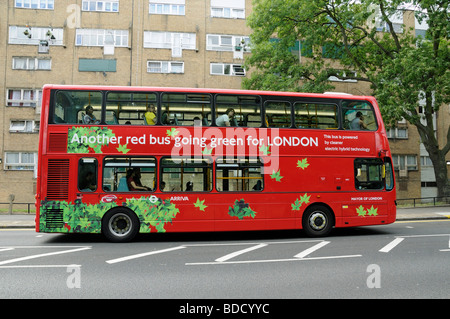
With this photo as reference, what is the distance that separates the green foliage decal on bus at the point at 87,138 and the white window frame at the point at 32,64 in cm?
1899

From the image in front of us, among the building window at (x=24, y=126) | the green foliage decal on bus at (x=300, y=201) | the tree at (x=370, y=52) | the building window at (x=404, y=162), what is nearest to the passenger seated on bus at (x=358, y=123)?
the green foliage decal on bus at (x=300, y=201)

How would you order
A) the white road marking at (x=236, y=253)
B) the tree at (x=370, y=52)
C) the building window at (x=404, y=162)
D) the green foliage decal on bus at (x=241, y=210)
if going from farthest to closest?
the building window at (x=404, y=162) < the tree at (x=370, y=52) < the green foliage decal on bus at (x=241, y=210) < the white road marking at (x=236, y=253)

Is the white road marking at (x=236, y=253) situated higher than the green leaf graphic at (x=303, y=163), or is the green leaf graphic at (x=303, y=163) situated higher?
the green leaf graphic at (x=303, y=163)

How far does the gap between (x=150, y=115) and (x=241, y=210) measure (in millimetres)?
3594

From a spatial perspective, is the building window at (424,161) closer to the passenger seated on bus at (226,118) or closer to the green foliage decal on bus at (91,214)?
the passenger seated on bus at (226,118)

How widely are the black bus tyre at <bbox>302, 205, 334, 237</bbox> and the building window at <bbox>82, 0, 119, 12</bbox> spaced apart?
74.1 feet

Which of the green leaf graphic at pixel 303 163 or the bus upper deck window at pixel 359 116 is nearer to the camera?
the green leaf graphic at pixel 303 163

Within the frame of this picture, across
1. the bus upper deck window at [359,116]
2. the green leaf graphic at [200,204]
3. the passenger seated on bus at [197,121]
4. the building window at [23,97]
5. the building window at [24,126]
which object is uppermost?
the building window at [23,97]

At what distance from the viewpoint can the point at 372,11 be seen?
1828 centimetres

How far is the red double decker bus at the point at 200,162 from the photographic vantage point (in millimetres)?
9266

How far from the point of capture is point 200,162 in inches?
380

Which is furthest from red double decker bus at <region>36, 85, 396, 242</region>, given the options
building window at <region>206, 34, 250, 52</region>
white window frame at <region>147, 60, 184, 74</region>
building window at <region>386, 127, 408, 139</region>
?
building window at <region>386, 127, 408, 139</region>

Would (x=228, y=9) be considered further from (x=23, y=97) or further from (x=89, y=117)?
(x=89, y=117)

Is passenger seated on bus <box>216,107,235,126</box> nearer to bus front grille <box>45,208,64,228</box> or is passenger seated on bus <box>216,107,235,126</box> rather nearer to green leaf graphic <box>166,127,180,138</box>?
green leaf graphic <box>166,127,180,138</box>
